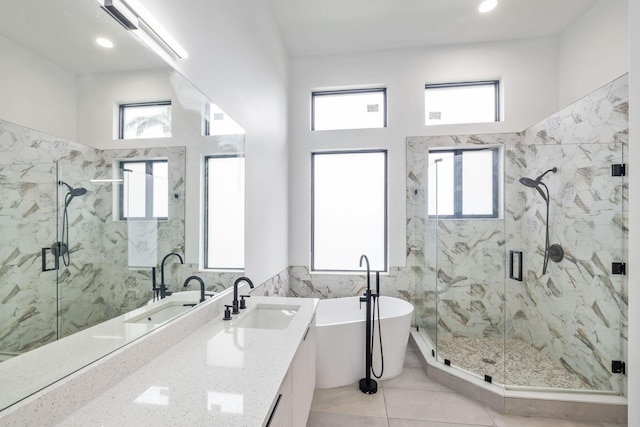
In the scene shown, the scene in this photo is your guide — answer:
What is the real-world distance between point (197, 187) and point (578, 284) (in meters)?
3.22

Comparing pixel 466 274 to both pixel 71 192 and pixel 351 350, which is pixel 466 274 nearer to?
pixel 351 350

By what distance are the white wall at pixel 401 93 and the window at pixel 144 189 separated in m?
2.38

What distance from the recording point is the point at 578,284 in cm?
249

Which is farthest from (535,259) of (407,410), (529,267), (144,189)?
(144,189)

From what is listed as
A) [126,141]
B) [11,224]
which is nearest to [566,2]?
[126,141]

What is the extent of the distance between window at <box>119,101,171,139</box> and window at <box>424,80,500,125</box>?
10.1 feet

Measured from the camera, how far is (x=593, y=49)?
108 inches

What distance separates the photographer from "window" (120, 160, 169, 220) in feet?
3.40

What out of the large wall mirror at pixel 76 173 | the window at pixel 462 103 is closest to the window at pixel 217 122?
the large wall mirror at pixel 76 173

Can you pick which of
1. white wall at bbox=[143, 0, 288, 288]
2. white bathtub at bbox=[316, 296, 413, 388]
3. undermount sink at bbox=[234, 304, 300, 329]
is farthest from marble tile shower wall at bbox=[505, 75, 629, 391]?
Answer: white wall at bbox=[143, 0, 288, 288]

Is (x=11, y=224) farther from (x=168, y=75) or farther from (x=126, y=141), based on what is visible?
(x=168, y=75)

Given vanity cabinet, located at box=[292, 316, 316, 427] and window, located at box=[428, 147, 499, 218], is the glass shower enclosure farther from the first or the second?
vanity cabinet, located at box=[292, 316, 316, 427]

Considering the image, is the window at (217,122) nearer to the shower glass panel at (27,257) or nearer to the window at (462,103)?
the shower glass panel at (27,257)

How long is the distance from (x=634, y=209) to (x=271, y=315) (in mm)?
2111
